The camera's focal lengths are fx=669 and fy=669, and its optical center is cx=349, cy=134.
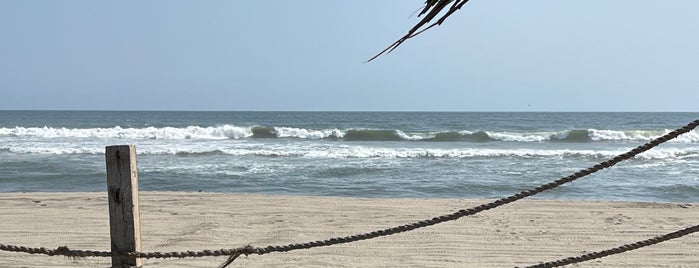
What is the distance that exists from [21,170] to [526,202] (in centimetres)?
961

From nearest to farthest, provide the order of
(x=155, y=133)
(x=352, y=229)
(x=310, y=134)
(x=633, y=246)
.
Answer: (x=633, y=246) < (x=352, y=229) < (x=310, y=134) < (x=155, y=133)

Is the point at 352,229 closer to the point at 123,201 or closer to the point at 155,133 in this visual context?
the point at 123,201

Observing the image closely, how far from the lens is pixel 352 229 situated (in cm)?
670

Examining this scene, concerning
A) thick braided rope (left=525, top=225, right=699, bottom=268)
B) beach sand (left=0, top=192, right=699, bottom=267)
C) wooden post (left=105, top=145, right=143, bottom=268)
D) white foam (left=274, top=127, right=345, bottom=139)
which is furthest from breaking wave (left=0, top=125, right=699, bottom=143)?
wooden post (left=105, top=145, right=143, bottom=268)

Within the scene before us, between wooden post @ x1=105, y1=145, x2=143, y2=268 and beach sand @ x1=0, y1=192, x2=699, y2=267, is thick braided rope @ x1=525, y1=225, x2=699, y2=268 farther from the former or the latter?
beach sand @ x1=0, y1=192, x2=699, y2=267

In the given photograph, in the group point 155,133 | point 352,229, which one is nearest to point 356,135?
point 155,133

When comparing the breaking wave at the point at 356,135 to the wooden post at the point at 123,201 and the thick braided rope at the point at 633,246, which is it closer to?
the thick braided rope at the point at 633,246

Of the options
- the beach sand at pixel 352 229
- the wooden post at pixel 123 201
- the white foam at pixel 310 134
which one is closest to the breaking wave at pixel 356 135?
the white foam at pixel 310 134

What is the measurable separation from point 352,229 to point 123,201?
14.9 feet

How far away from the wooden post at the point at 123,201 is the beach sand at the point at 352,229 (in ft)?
9.63

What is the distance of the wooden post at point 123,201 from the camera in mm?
2266

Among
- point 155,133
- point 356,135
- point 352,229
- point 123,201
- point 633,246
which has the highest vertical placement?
point 123,201

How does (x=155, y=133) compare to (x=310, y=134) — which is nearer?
(x=310, y=134)

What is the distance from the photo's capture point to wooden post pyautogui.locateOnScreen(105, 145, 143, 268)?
2.27 m
